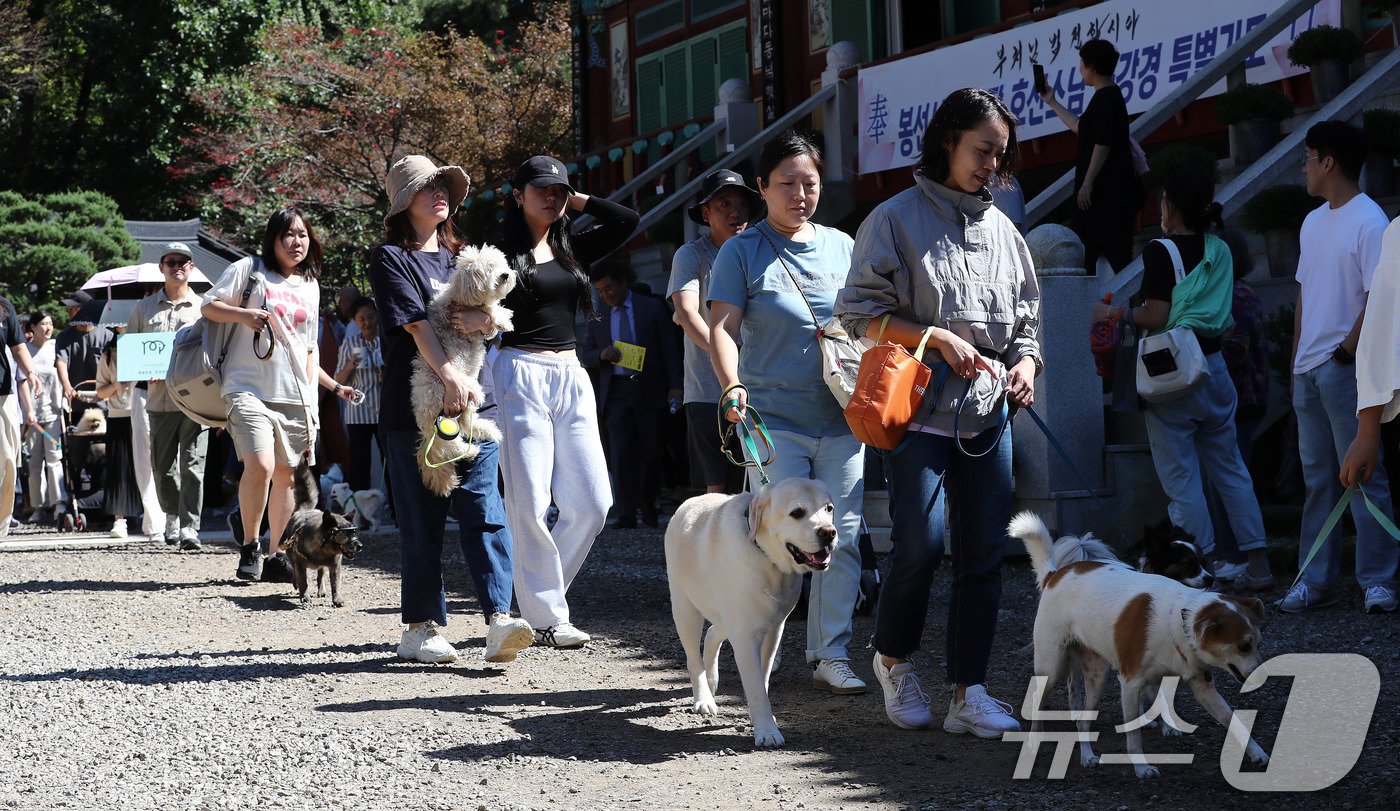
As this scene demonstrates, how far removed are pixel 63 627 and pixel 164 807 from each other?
399cm

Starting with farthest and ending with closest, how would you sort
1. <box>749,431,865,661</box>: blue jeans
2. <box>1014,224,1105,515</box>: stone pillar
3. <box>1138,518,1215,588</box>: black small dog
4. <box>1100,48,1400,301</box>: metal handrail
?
1. <box>1100,48,1400,301</box>: metal handrail
2. <box>1014,224,1105,515</box>: stone pillar
3. <box>1138,518,1215,588</box>: black small dog
4. <box>749,431,865,661</box>: blue jeans

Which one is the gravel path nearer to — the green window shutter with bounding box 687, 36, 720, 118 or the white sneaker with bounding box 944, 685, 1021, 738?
the white sneaker with bounding box 944, 685, 1021, 738

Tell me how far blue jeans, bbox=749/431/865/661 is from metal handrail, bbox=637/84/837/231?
11.1 meters

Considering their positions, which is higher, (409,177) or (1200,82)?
(1200,82)

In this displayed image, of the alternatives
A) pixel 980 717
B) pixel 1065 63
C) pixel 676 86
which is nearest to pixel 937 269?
pixel 980 717

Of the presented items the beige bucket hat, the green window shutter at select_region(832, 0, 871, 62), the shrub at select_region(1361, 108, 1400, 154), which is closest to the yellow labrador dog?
the beige bucket hat

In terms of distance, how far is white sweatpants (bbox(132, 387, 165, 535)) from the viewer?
472 inches

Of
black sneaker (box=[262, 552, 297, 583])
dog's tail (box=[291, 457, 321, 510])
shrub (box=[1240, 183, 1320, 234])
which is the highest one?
shrub (box=[1240, 183, 1320, 234])

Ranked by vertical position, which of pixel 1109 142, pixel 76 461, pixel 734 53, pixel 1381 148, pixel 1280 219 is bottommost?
pixel 76 461

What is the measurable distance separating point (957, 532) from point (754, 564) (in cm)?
70

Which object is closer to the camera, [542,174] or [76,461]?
[542,174]

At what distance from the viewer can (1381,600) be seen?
6.80 meters

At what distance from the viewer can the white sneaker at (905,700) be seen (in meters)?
5.02

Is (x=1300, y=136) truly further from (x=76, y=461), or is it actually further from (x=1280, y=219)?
(x=76, y=461)
